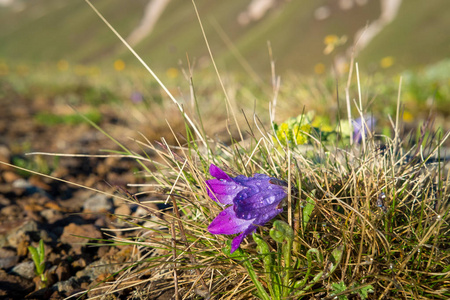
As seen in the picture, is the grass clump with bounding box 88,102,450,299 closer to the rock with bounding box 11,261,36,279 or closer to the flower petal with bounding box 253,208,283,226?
the flower petal with bounding box 253,208,283,226

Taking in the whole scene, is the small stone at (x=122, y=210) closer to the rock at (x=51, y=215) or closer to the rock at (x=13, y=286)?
the rock at (x=51, y=215)

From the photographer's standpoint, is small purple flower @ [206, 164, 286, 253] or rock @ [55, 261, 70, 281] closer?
small purple flower @ [206, 164, 286, 253]

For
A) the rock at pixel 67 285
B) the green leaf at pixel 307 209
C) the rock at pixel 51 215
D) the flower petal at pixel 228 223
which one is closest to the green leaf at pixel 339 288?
the green leaf at pixel 307 209

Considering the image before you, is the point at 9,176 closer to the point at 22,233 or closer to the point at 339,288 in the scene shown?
the point at 22,233

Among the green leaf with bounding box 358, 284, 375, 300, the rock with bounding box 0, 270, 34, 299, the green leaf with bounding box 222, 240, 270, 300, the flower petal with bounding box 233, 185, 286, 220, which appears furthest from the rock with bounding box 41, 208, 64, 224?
the green leaf with bounding box 358, 284, 375, 300

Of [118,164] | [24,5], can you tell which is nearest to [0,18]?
[24,5]

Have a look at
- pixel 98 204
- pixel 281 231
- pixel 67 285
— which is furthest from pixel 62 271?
pixel 281 231
